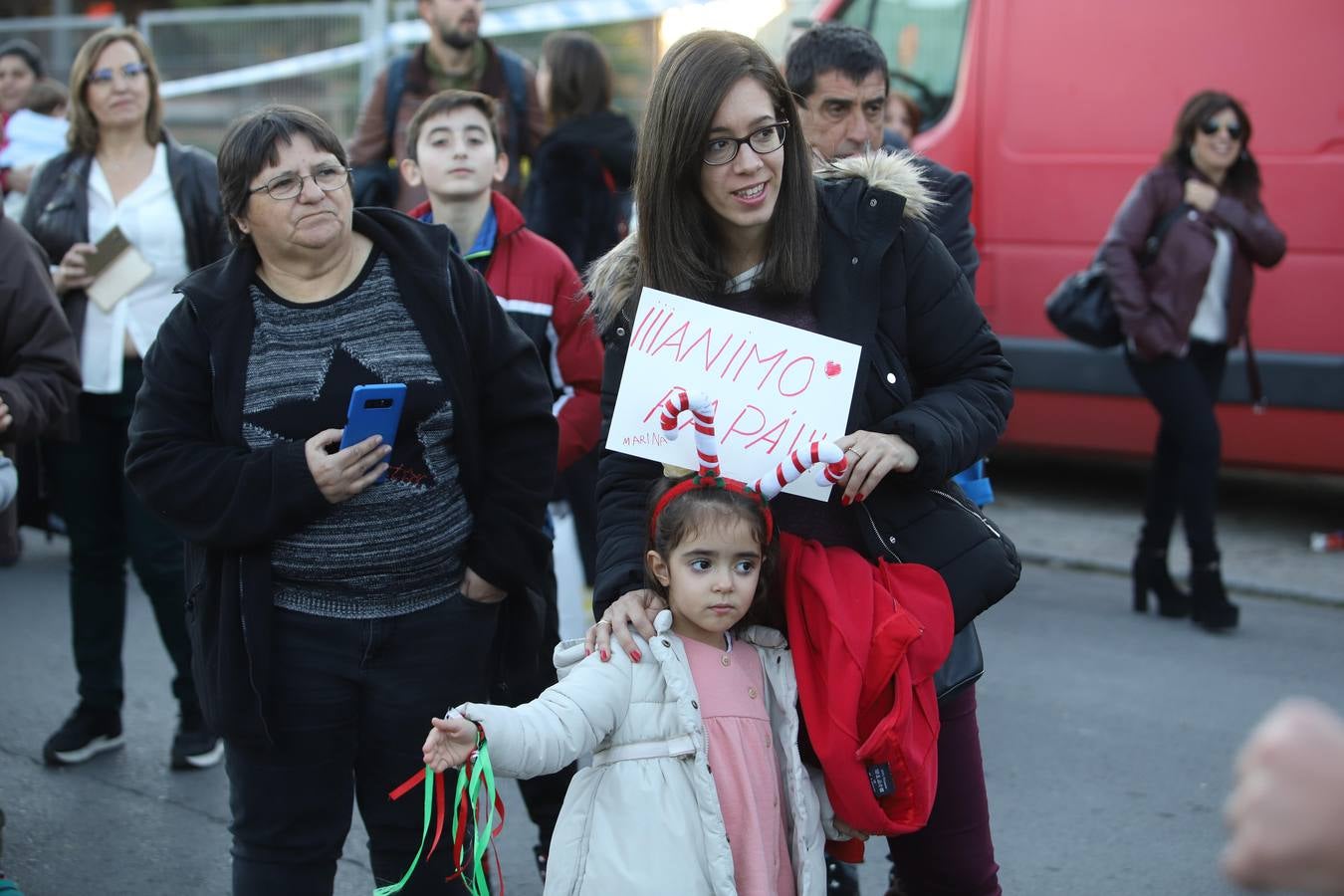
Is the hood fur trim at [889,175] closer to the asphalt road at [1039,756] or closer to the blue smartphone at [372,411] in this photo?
the blue smartphone at [372,411]

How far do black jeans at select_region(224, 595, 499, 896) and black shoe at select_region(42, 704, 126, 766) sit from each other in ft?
6.70

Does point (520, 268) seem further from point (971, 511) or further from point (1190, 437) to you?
point (1190, 437)

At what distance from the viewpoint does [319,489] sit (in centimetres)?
297

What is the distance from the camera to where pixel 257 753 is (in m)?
3.12

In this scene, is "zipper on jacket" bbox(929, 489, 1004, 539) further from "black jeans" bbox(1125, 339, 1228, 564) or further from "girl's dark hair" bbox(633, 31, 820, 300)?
"black jeans" bbox(1125, 339, 1228, 564)

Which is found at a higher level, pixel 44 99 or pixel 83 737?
pixel 44 99

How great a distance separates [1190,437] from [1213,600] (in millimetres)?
631

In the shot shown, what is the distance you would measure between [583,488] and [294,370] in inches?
83.2

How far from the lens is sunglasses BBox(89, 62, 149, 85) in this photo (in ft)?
16.1

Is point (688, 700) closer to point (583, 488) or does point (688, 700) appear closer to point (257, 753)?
point (257, 753)

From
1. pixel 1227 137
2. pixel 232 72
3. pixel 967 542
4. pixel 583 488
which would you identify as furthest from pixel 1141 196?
pixel 232 72

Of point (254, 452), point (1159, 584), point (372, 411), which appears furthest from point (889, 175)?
point (1159, 584)

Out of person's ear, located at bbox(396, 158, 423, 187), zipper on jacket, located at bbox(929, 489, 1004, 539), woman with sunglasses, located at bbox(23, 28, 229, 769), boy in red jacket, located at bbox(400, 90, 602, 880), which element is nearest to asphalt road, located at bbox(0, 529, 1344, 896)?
woman with sunglasses, located at bbox(23, 28, 229, 769)

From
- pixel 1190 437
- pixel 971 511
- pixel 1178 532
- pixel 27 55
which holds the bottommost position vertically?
pixel 1178 532
